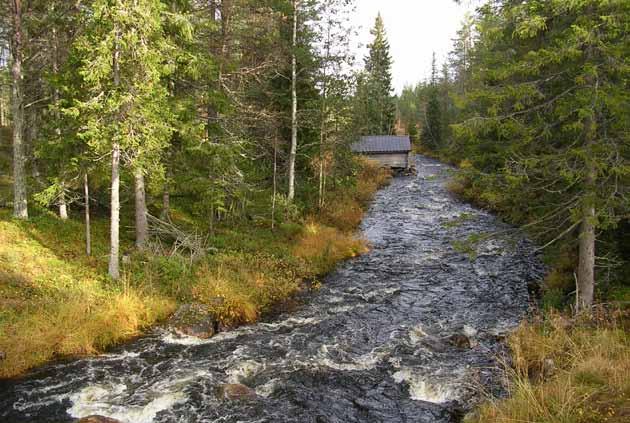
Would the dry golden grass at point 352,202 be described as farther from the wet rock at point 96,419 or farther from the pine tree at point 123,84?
the wet rock at point 96,419

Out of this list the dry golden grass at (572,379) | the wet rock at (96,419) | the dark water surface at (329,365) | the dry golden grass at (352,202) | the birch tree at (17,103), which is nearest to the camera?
the dry golden grass at (572,379)

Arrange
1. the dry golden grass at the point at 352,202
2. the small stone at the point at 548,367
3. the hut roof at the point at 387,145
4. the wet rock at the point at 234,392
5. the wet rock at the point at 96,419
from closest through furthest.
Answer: the wet rock at the point at 96,419 < the small stone at the point at 548,367 < the wet rock at the point at 234,392 < the dry golden grass at the point at 352,202 < the hut roof at the point at 387,145

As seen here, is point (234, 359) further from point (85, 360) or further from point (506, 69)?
point (506, 69)

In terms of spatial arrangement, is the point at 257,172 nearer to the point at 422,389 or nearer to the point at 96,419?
the point at 422,389

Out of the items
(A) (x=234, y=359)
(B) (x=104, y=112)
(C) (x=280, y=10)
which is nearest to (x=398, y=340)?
(A) (x=234, y=359)

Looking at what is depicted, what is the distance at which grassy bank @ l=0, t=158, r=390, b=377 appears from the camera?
1103cm

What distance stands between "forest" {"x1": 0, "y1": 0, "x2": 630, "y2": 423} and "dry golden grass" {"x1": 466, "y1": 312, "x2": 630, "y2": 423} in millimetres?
44

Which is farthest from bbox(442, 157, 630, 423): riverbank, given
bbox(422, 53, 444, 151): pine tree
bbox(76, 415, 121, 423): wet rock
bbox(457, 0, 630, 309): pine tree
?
bbox(422, 53, 444, 151): pine tree

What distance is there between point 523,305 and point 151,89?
44.1ft

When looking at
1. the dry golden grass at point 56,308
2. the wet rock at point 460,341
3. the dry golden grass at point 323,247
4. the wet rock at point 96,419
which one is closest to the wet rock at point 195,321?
the dry golden grass at point 56,308

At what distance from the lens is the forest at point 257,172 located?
1009cm

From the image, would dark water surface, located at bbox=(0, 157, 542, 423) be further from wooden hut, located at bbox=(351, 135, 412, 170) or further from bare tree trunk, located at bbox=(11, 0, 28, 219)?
wooden hut, located at bbox=(351, 135, 412, 170)

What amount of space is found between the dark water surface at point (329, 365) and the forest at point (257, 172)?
37.1 inches

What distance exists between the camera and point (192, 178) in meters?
15.9
